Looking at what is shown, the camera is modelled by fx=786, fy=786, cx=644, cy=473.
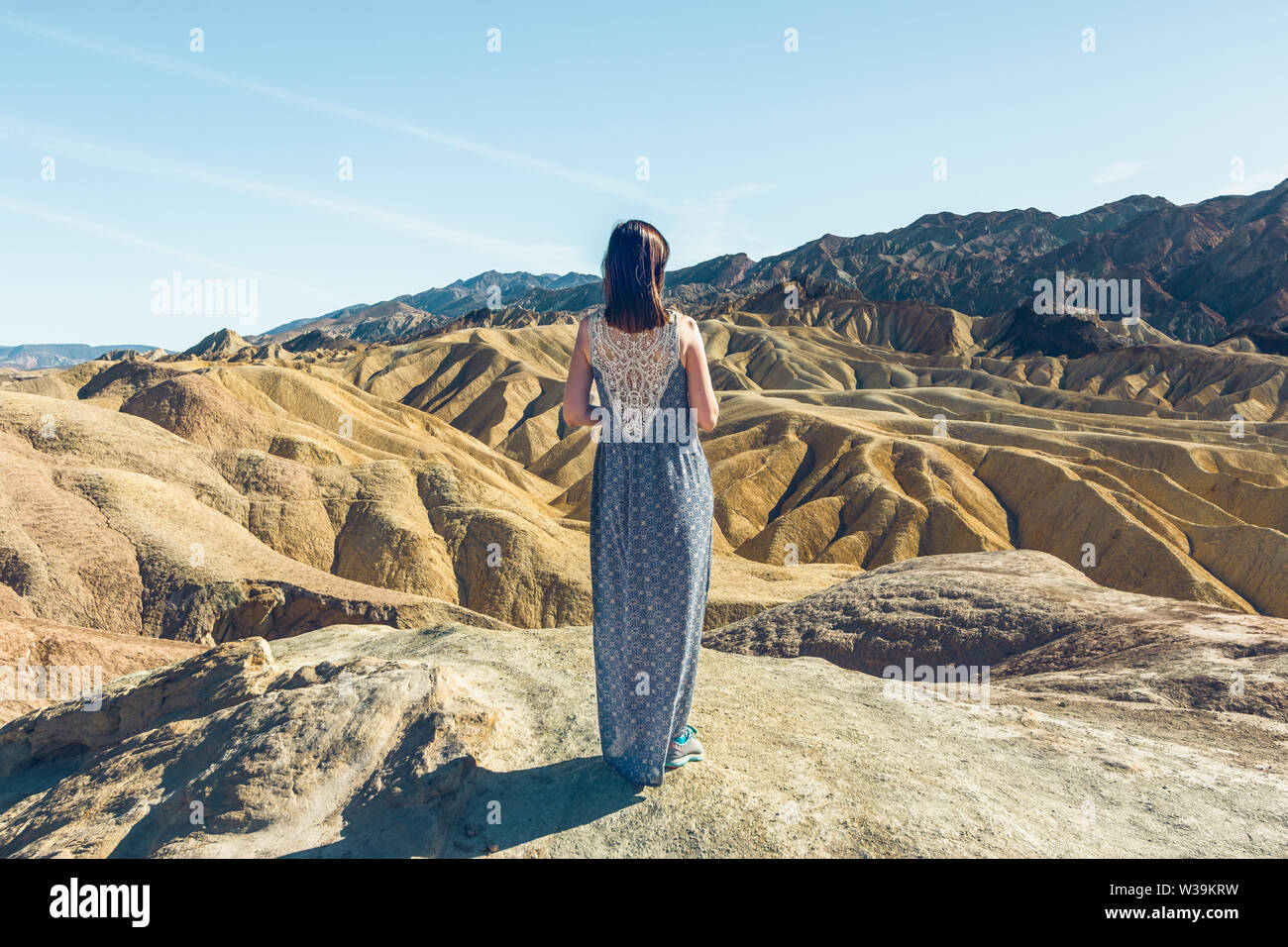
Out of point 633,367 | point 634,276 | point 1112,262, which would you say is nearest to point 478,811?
point 633,367

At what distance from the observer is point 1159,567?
27.5 metres

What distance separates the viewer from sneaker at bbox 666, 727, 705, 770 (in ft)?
13.9

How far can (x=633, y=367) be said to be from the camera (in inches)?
152

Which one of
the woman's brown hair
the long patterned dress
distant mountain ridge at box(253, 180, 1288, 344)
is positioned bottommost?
the long patterned dress

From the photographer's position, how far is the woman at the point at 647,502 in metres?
3.86

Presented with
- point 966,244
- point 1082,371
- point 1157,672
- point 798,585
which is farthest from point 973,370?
point 966,244

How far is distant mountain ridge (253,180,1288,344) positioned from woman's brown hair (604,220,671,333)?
64.2 metres

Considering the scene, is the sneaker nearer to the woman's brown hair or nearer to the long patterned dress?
the long patterned dress

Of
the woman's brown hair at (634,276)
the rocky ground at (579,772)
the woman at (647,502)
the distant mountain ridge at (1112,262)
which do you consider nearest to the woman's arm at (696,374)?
the woman at (647,502)

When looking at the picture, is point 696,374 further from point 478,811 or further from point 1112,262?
point 1112,262

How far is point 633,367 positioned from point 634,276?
0.43 meters

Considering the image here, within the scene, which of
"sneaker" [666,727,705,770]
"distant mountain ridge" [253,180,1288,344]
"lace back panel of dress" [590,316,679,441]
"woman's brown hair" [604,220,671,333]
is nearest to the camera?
"woman's brown hair" [604,220,671,333]

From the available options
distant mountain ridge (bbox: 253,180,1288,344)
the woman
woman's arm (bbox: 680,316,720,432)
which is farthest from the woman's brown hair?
distant mountain ridge (bbox: 253,180,1288,344)
